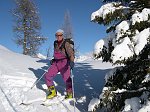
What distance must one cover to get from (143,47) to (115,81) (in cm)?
150

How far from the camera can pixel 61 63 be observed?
35.4 ft

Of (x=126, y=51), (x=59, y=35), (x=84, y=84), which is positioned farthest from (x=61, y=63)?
(x=126, y=51)

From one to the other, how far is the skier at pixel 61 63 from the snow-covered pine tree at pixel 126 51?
2492mm

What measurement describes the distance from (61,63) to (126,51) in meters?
4.10

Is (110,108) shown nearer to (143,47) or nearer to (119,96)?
(119,96)

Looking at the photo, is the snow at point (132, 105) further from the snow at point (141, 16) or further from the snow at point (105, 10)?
the snow at point (105, 10)

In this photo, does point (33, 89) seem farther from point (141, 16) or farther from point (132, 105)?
point (141, 16)

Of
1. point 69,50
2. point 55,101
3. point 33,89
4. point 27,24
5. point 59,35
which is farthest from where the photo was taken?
point 27,24

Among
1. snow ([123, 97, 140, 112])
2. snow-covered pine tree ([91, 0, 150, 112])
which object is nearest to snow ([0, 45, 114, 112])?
snow-covered pine tree ([91, 0, 150, 112])

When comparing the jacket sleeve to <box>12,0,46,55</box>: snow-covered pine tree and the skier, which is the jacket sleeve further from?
<box>12,0,46,55</box>: snow-covered pine tree

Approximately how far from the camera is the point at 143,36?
6984mm

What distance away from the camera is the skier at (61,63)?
10.4 metres

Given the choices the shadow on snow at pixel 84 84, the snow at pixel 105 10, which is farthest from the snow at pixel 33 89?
the snow at pixel 105 10

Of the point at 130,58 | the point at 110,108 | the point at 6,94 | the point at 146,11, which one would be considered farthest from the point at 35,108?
the point at 146,11
